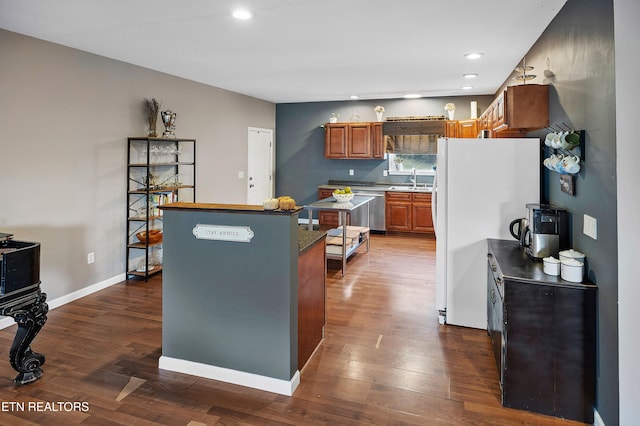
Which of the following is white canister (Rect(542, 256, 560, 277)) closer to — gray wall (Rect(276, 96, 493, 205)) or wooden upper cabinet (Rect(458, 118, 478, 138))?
wooden upper cabinet (Rect(458, 118, 478, 138))

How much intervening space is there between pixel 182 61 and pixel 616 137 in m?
4.32

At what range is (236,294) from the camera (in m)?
2.54

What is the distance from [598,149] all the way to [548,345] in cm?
111

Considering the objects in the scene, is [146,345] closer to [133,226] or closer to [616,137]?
[133,226]

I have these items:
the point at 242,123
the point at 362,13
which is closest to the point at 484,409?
the point at 362,13

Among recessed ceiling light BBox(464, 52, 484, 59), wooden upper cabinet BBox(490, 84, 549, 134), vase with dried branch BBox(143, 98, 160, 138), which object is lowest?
wooden upper cabinet BBox(490, 84, 549, 134)

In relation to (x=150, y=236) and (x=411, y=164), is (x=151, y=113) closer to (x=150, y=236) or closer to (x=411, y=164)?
(x=150, y=236)

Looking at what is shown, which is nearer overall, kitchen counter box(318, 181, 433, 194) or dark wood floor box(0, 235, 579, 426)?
dark wood floor box(0, 235, 579, 426)

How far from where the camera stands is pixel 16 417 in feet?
7.24

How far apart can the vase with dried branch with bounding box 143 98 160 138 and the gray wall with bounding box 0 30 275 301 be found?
0.27ft

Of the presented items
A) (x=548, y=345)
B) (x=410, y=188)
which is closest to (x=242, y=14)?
(x=548, y=345)

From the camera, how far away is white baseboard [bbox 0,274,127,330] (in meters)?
3.45

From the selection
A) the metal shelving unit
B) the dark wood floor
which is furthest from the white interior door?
the dark wood floor

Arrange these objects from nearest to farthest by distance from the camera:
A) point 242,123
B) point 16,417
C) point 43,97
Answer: point 16,417 < point 43,97 < point 242,123
